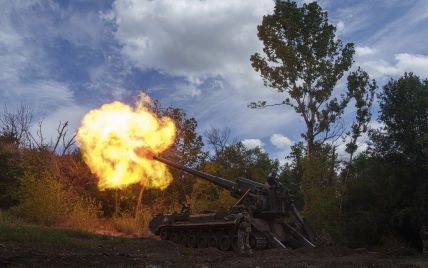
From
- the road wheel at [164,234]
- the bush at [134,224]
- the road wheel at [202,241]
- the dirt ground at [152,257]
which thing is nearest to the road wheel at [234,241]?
the road wheel at [202,241]

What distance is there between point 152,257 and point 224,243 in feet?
20.2

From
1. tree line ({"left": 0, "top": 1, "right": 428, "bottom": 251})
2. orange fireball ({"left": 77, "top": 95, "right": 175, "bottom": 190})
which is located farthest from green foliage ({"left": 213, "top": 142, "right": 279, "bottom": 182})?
orange fireball ({"left": 77, "top": 95, "right": 175, "bottom": 190})

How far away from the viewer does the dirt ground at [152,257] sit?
37.3 feet

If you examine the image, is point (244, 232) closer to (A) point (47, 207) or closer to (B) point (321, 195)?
(B) point (321, 195)

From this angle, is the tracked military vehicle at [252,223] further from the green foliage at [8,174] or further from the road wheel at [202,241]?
the green foliage at [8,174]

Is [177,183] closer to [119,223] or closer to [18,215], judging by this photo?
[119,223]

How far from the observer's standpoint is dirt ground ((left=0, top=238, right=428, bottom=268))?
37.3 ft

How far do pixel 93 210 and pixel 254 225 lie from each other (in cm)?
1255

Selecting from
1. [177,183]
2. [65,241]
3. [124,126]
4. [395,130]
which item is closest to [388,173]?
[395,130]

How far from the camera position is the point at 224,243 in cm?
2014

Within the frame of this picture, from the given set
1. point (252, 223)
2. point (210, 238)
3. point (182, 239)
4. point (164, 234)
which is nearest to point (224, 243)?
point (210, 238)

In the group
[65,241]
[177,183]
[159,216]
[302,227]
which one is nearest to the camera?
[65,241]

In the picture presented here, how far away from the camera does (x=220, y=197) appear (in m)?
31.9

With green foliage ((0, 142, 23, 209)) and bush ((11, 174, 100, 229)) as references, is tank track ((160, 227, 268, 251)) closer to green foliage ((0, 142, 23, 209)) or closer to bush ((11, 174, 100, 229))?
bush ((11, 174, 100, 229))
